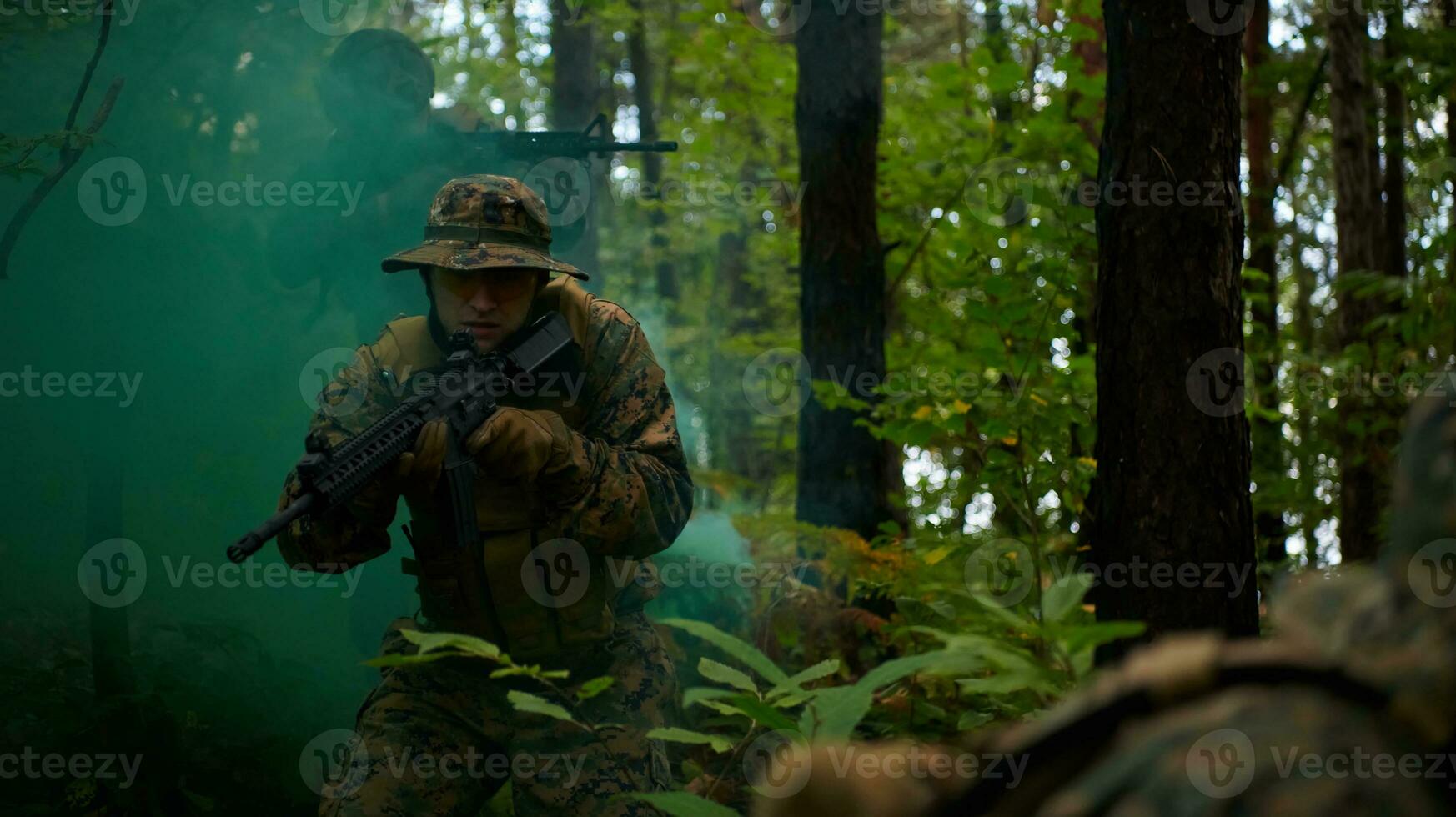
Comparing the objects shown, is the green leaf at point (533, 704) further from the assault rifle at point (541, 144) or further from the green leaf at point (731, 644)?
the assault rifle at point (541, 144)

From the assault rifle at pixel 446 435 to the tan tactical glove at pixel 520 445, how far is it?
0.06m

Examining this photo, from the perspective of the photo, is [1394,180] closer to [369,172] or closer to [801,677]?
[369,172]

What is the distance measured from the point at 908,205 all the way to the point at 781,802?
252 inches

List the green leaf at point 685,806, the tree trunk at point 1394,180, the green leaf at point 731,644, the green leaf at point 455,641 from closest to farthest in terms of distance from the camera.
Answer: the green leaf at point 685,806 < the green leaf at point 731,644 < the green leaf at point 455,641 < the tree trunk at point 1394,180

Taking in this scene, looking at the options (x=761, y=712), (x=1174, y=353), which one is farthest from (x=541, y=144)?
(x=761, y=712)

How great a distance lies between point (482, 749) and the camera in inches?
129

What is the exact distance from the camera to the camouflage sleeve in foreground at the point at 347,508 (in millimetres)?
3246

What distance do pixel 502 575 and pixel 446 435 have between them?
0.51 m

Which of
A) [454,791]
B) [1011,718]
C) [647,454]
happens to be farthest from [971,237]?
[454,791]

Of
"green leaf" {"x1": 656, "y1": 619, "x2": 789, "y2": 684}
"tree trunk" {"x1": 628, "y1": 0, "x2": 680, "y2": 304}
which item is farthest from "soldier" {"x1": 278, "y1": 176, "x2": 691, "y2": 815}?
"tree trunk" {"x1": 628, "y1": 0, "x2": 680, "y2": 304}

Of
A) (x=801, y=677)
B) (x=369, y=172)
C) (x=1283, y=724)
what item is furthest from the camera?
(x=369, y=172)

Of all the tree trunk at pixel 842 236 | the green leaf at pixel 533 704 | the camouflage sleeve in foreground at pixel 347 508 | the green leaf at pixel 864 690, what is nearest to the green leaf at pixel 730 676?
the green leaf at pixel 864 690

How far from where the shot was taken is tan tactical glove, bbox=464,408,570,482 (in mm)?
3160

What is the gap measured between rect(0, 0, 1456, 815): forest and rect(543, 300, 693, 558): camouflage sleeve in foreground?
509 mm
